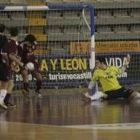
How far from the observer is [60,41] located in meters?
22.3

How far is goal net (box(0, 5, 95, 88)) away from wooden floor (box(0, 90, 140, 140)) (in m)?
2.50

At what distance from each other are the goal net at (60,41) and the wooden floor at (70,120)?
2498mm

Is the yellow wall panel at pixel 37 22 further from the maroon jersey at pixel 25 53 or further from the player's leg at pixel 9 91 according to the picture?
the player's leg at pixel 9 91

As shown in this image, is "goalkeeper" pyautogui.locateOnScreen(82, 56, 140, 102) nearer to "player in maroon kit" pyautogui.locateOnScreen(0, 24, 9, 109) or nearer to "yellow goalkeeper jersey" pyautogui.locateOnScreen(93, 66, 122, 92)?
"yellow goalkeeper jersey" pyautogui.locateOnScreen(93, 66, 122, 92)

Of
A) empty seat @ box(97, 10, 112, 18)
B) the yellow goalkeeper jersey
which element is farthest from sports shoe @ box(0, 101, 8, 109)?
empty seat @ box(97, 10, 112, 18)

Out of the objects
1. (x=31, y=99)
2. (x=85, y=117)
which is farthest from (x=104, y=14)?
(x=85, y=117)

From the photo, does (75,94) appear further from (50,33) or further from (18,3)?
(18,3)

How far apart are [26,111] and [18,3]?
1155cm

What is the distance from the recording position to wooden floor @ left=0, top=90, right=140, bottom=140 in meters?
9.79

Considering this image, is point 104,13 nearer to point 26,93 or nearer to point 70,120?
point 26,93

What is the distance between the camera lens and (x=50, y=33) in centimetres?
2248

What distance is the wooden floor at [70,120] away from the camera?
9791mm

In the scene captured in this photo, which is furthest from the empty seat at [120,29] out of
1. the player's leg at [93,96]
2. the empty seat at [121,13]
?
the player's leg at [93,96]

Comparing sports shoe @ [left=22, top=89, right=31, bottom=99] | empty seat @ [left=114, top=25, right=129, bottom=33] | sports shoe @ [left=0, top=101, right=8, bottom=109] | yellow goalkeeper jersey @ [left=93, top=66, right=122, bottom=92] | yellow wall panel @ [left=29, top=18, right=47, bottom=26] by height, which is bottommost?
sports shoe @ [left=22, top=89, right=31, bottom=99]
